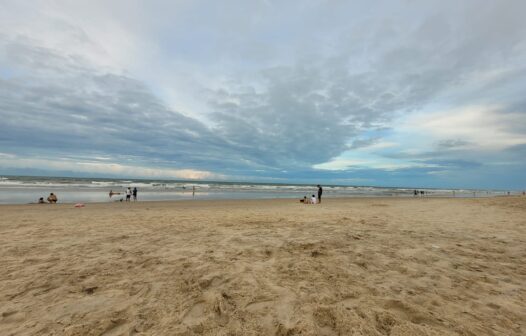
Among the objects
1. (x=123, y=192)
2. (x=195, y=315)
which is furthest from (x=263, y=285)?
(x=123, y=192)

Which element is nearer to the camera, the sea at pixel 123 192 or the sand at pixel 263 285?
the sand at pixel 263 285

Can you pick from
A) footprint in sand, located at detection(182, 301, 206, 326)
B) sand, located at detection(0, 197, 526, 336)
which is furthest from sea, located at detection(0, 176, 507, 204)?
footprint in sand, located at detection(182, 301, 206, 326)

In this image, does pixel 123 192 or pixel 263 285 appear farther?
pixel 123 192

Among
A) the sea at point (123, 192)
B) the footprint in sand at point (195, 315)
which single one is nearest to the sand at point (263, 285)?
the footprint in sand at point (195, 315)

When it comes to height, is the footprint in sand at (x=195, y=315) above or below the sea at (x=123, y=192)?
below

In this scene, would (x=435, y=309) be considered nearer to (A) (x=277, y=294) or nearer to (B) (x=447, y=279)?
(B) (x=447, y=279)

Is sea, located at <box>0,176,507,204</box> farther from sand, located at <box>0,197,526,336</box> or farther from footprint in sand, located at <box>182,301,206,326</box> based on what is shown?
footprint in sand, located at <box>182,301,206,326</box>

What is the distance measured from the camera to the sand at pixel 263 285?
11.1 ft

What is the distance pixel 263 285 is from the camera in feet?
14.8

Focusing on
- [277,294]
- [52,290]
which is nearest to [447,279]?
[277,294]

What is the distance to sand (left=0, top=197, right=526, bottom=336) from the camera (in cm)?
337

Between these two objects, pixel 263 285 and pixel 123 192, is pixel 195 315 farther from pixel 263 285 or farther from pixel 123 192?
pixel 123 192

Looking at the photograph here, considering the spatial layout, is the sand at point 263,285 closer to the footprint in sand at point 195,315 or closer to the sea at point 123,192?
the footprint in sand at point 195,315

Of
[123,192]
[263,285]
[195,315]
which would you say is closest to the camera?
[195,315]
